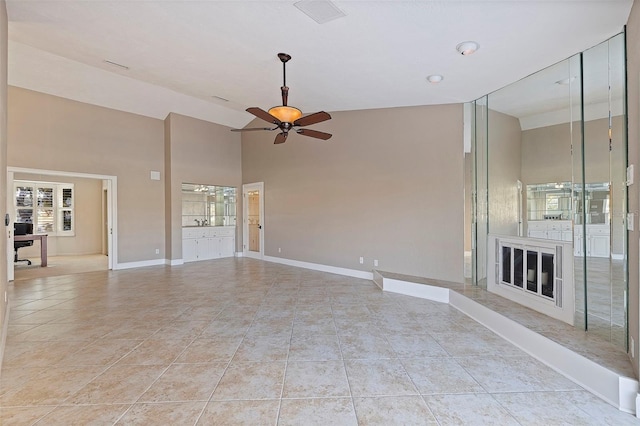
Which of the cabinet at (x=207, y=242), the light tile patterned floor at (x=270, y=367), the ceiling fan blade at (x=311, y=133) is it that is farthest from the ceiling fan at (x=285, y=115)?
the cabinet at (x=207, y=242)

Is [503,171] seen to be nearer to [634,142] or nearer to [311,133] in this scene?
[634,142]

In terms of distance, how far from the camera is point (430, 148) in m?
5.33

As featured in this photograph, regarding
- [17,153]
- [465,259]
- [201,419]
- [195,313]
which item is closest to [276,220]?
[195,313]

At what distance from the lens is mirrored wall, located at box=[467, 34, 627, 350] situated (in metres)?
2.90

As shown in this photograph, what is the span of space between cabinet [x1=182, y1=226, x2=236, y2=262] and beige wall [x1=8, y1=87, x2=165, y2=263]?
617mm

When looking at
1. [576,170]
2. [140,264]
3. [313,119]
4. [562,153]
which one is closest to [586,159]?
[576,170]

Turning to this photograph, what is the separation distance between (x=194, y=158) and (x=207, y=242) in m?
2.31

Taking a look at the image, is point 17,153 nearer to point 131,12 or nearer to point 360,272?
point 131,12

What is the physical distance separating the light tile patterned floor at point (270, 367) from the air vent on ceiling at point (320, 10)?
10.7 feet

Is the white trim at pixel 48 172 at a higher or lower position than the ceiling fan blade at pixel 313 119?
lower

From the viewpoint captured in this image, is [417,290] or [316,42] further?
[417,290]

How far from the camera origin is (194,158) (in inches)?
315

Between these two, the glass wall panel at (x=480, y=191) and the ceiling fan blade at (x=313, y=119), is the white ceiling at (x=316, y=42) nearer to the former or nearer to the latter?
the glass wall panel at (x=480, y=191)

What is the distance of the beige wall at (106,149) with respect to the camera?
5898mm
